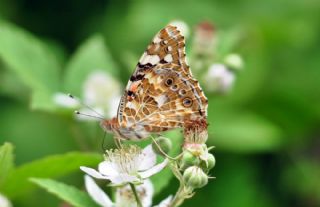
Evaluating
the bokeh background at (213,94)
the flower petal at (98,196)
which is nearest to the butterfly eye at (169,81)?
the flower petal at (98,196)

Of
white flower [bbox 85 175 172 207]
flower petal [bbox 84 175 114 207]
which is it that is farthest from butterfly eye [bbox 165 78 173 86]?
flower petal [bbox 84 175 114 207]

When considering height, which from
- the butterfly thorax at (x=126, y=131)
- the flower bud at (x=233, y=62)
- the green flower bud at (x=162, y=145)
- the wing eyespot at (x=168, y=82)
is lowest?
the green flower bud at (x=162, y=145)

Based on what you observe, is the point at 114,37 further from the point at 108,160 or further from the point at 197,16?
the point at 108,160

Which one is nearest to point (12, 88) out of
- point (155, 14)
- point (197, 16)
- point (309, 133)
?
point (155, 14)

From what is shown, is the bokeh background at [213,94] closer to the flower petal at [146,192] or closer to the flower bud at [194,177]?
the flower petal at [146,192]

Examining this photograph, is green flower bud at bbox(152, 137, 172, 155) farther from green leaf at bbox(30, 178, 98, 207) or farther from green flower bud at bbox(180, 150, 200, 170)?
green leaf at bbox(30, 178, 98, 207)

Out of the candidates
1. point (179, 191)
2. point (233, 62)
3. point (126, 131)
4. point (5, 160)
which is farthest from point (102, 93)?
point (179, 191)
